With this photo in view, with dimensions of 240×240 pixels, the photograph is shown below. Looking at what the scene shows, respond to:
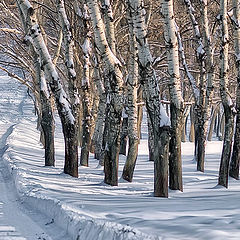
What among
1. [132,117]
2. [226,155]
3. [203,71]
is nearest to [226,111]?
[226,155]

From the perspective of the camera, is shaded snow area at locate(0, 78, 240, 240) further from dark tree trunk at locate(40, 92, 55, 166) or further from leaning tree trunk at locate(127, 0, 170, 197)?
dark tree trunk at locate(40, 92, 55, 166)

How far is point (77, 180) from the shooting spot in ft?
40.4

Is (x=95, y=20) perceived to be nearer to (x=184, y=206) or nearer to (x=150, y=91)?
(x=150, y=91)

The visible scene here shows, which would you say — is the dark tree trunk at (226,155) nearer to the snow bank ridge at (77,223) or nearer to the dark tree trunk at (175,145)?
the dark tree trunk at (175,145)

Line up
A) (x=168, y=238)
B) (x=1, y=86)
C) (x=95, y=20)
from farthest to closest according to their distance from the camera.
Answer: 1. (x=1, y=86)
2. (x=95, y=20)
3. (x=168, y=238)

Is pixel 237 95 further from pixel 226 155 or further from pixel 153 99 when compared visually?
pixel 153 99

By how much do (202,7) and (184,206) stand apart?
10.1 m

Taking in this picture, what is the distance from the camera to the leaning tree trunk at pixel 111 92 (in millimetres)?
9836

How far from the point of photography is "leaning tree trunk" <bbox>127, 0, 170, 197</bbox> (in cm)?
873

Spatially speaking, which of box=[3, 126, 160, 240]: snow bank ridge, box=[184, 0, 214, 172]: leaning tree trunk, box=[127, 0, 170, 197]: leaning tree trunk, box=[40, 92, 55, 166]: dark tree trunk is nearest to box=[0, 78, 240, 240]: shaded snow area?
box=[3, 126, 160, 240]: snow bank ridge

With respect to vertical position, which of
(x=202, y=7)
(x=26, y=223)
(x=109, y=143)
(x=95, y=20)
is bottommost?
(x=26, y=223)

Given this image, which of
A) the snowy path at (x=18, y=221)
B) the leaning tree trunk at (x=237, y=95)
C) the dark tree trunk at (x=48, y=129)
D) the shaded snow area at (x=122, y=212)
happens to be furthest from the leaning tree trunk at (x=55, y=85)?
the leaning tree trunk at (x=237, y=95)

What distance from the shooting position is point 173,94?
934cm

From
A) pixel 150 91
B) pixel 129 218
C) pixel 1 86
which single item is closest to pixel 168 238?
pixel 129 218
